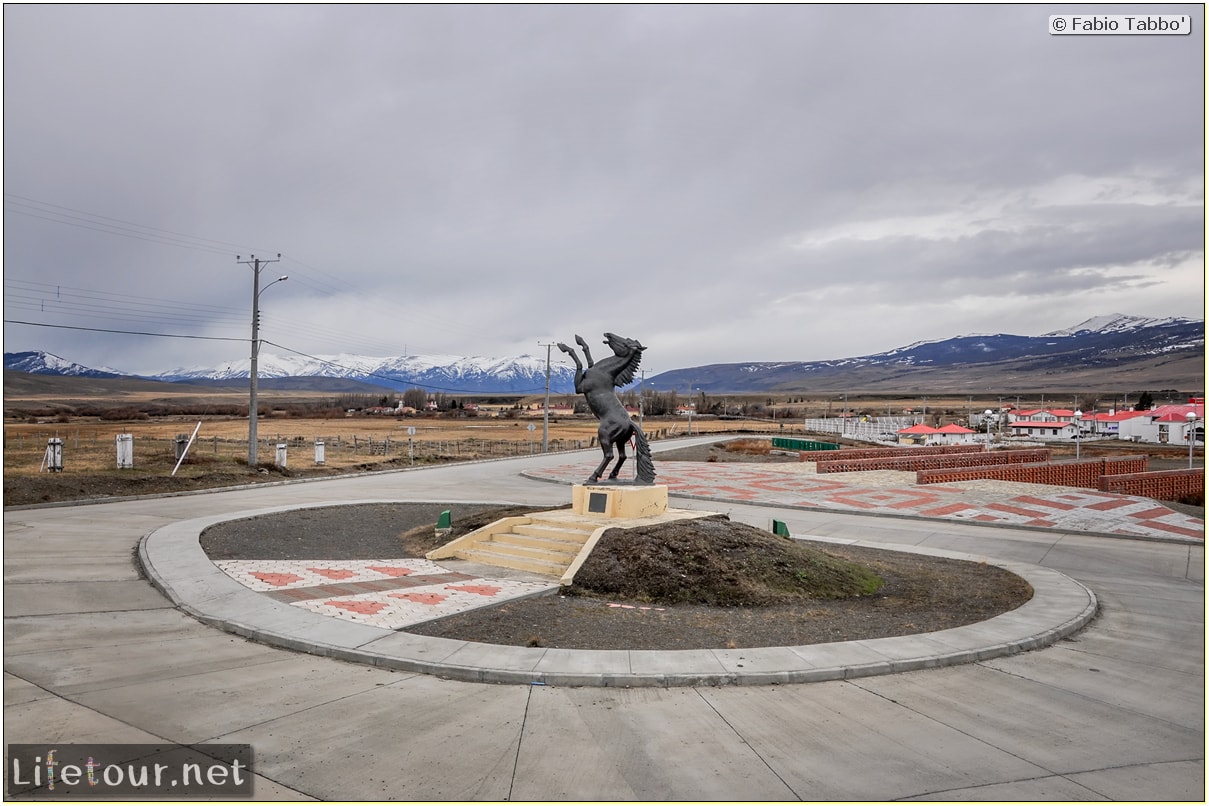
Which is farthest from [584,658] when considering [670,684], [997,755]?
[997,755]

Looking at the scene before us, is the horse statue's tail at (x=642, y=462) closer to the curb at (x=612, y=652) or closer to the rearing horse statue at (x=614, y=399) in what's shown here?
the rearing horse statue at (x=614, y=399)

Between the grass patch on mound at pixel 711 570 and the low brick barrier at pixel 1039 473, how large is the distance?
1934 centimetres

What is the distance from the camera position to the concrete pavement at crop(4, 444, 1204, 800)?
209 inches

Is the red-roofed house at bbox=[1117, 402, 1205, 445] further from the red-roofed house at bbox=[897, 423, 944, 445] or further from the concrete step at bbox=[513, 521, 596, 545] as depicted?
the concrete step at bbox=[513, 521, 596, 545]

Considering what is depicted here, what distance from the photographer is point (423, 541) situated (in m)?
15.7

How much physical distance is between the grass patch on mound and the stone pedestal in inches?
53.0

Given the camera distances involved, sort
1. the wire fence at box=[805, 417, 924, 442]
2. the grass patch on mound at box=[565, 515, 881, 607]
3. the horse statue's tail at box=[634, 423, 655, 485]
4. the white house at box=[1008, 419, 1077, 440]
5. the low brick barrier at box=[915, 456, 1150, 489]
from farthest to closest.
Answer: the white house at box=[1008, 419, 1077, 440] → the wire fence at box=[805, 417, 924, 442] → the low brick barrier at box=[915, 456, 1150, 489] → the horse statue's tail at box=[634, 423, 655, 485] → the grass patch on mound at box=[565, 515, 881, 607]

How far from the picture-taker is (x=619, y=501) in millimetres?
14641

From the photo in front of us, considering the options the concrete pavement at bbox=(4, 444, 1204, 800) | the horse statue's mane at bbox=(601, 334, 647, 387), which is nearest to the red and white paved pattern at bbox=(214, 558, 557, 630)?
the concrete pavement at bbox=(4, 444, 1204, 800)

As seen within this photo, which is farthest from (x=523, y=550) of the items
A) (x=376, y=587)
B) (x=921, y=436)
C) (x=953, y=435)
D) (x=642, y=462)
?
(x=953, y=435)

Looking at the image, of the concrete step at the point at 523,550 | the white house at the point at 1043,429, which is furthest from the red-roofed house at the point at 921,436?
the concrete step at the point at 523,550

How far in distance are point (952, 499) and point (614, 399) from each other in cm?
1606

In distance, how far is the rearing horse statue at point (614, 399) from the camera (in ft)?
52.3

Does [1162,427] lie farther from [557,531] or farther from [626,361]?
[557,531]
